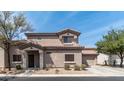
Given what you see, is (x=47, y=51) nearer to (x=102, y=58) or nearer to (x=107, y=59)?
(x=102, y=58)

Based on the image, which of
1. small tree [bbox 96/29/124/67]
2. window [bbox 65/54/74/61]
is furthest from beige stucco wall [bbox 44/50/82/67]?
A: small tree [bbox 96/29/124/67]

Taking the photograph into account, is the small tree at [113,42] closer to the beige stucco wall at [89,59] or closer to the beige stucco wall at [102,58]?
the beige stucco wall at [89,59]

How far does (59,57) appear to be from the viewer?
27375mm

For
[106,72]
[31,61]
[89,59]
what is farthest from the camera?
[89,59]

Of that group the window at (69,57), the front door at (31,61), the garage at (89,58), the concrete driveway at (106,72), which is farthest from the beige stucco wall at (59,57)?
the garage at (89,58)

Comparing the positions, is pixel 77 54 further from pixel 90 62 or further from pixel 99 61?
pixel 99 61

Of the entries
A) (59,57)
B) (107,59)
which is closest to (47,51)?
(59,57)

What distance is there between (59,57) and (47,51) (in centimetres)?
180

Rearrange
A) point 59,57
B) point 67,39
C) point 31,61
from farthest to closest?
1. point 67,39
2. point 31,61
3. point 59,57

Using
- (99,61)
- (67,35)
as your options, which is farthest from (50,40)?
(99,61)

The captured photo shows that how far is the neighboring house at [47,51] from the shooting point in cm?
2647

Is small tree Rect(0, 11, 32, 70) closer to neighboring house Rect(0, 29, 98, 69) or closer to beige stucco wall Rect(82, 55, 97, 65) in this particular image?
neighboring house Rect(0, 29, 98, 69)

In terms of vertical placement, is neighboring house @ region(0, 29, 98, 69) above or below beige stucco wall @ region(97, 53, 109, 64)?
above

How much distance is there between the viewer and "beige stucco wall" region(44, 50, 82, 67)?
1072 inches
